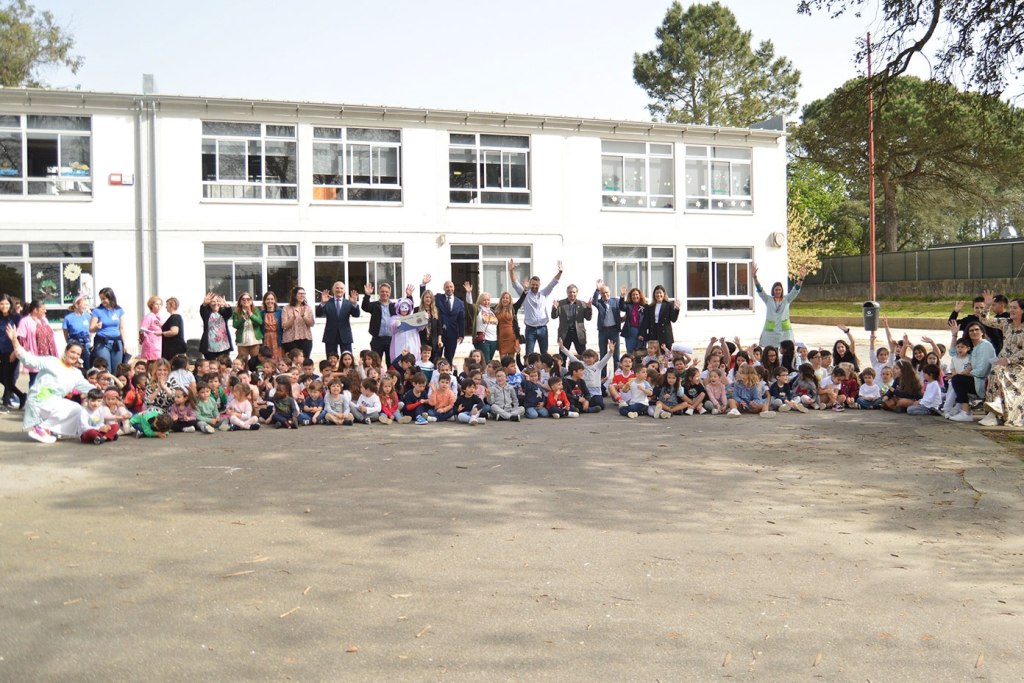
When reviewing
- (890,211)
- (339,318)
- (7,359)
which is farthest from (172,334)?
(890,211)

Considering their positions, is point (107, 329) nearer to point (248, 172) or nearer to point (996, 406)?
point (248, 172)

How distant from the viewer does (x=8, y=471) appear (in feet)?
31.1

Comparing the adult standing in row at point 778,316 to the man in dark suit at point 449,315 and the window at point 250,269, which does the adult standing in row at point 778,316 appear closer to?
the man in dark suit at point 449,315

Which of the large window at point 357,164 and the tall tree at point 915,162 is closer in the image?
the large window at point 357,164

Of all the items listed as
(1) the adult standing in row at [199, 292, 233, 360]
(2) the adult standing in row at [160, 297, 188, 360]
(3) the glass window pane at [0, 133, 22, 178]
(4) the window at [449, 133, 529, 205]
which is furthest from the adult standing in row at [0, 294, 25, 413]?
(4) the window at [449, 133, 529, 205]

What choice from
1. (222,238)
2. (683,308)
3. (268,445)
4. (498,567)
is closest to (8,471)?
(268,445)

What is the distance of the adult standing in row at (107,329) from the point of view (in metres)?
14.2

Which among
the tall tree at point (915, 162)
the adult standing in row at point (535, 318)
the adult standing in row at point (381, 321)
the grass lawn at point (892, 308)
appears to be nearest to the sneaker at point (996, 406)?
the adult standing in row at point (535, 318)

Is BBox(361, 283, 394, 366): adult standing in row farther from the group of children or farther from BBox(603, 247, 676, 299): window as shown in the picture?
BBox(603, 247, 676, 299): window

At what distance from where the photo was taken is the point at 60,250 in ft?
78.3

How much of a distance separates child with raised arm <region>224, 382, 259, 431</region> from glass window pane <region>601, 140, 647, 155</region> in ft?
59.9

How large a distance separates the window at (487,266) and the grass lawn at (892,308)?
19539mm

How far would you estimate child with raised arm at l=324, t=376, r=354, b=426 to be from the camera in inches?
508

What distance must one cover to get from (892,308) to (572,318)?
3121 cm
